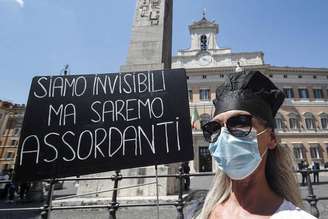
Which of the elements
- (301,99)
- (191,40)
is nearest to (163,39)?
(301,99)

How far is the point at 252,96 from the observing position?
126 cm

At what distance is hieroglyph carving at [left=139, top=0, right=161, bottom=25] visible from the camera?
5.70 metres

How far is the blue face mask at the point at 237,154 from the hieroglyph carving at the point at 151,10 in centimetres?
494

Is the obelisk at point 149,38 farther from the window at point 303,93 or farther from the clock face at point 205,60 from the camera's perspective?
the window at point 303,93

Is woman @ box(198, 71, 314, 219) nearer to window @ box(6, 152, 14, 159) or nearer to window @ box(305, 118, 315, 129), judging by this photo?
window @ box(305, 118, 315, 129)

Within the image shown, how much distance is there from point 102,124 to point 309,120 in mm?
35185

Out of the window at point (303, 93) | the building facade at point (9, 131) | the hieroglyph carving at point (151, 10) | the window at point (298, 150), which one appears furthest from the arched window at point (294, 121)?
the building facade at point (9, 131)

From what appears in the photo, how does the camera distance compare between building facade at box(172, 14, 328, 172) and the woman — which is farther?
building facade at box(172, 14, 328, 172)

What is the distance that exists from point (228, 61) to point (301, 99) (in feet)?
38.4

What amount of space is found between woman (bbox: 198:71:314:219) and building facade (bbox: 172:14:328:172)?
26879 millimetres

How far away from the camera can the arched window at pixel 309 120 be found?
30.3 metres

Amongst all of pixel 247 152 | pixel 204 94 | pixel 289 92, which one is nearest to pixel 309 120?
pixel 289 92

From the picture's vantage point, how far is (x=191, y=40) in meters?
39.2

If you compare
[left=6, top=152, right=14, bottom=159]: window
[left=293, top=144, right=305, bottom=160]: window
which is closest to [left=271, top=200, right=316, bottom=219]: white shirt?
[left=293, top=144, right=305, bottom=160]: window
